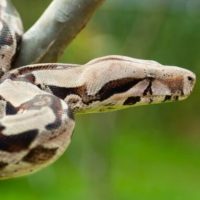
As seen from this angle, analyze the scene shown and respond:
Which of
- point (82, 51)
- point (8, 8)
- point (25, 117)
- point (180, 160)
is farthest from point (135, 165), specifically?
point (25, 117)

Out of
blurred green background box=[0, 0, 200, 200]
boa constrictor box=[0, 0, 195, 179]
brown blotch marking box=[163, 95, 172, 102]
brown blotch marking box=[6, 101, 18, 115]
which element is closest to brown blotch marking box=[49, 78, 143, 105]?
boa constrictor box=[0, 0, 195, 179]

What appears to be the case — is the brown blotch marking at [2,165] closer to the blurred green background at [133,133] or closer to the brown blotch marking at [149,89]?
the brown blotch marking at [149,89]

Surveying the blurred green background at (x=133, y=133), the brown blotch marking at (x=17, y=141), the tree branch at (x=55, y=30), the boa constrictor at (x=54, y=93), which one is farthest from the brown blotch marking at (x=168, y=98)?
the blurred green background at (x=133, y=133)

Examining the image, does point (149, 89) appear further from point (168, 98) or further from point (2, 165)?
point (2, 165)

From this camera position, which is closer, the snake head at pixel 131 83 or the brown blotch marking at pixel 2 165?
the brown blotch marking at pixel 2 165

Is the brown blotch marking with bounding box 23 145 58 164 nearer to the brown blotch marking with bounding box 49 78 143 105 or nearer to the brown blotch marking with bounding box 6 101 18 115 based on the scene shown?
the brown blotch marking with bounding box 6 101 18 115

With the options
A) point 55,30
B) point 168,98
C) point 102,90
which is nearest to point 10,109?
point 102,90
